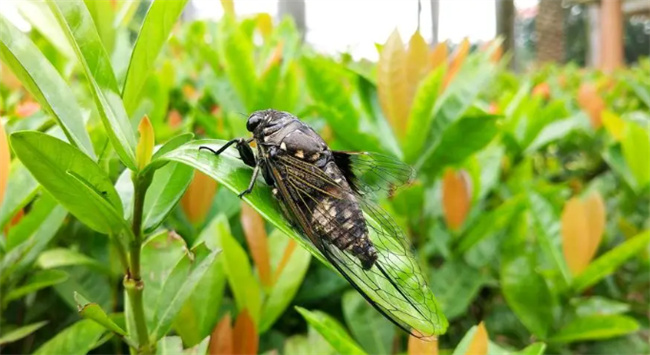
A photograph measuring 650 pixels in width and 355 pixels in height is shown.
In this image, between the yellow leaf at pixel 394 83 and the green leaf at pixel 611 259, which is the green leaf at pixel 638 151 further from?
the yellow leaf at pixel 394 83

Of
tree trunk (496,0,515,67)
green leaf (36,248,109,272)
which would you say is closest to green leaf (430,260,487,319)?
green leaf (36,248,109,272)

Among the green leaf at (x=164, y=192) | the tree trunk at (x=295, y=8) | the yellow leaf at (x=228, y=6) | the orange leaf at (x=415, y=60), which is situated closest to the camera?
the green leaf at (x=164, y=192)

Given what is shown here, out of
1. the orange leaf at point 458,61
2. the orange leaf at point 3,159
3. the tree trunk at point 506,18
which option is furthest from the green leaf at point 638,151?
the tree trunk at point 506,18

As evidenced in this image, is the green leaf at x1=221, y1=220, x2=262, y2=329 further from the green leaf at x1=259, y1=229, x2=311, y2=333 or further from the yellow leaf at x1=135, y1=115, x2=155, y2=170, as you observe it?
the yellow leaf at x1=135, y1=115, x2=155, y2=170

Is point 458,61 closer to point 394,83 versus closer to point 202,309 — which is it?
Answer: point 394,83

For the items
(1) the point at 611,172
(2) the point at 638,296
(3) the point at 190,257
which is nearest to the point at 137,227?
(3) the point at 190,257
